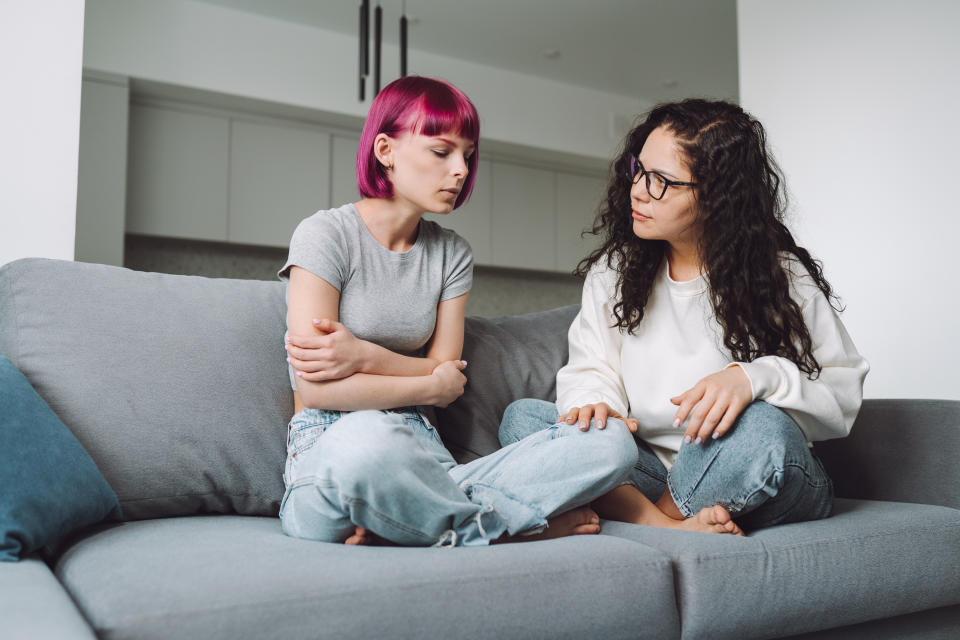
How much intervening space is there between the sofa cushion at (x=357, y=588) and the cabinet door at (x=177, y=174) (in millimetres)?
3614

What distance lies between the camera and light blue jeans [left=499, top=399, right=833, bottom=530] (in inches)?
49.9

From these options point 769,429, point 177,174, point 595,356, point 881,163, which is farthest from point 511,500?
point 177,174

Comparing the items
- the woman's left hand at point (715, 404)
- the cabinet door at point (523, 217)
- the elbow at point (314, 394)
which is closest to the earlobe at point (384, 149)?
the elbow at point (314, 394)

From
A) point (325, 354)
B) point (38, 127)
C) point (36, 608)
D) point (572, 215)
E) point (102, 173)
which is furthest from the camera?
point (572, 215)

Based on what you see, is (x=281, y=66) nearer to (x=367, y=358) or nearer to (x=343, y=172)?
(x=343, y=172)

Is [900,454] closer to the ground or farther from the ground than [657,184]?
closer to the ground

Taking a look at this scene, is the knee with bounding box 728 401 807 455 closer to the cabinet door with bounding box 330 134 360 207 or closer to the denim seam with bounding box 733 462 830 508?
the denim seam with bounding box 733 462 830 508

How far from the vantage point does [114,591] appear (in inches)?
34.5

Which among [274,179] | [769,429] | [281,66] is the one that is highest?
[281,66]

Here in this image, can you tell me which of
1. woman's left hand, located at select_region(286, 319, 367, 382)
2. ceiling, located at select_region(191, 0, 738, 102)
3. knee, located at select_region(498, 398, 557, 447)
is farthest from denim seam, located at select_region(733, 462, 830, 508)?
ceiling, located at select_region(191, 0, 738, 102)

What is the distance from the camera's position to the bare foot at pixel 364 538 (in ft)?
3.74

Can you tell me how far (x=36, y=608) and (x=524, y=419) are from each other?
3.31ft

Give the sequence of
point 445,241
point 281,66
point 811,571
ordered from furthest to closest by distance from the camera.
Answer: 1. point 281,66
2. point 445,241
3. point 811,571

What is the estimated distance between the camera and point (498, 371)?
186cm
